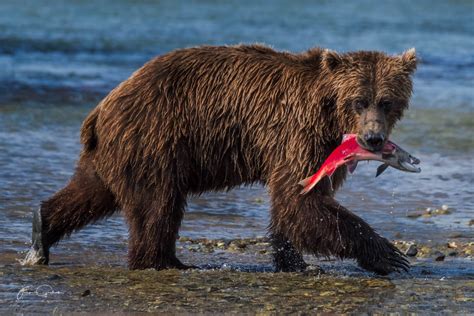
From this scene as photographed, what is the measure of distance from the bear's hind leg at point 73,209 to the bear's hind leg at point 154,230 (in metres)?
0.29

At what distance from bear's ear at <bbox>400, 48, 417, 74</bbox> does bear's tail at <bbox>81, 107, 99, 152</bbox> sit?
2087 mm

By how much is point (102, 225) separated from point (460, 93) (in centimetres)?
987

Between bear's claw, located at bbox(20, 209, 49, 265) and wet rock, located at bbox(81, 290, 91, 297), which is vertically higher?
bear's claw, located at bbox(20, 209, 49, 265)

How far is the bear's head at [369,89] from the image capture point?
24.5 ft

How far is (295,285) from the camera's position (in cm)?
739

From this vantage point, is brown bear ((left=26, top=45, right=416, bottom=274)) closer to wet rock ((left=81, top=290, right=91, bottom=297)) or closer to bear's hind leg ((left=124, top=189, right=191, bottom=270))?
bear's hind leg ((left=124, top=189, right=191, bottom=270))

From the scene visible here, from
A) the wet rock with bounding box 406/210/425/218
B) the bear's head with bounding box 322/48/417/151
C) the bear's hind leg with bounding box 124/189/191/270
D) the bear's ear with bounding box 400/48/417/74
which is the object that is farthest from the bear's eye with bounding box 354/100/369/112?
the wet rock with bounding box 406/210/425/218

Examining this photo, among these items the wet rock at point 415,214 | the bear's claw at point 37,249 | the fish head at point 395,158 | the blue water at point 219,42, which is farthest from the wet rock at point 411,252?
the bear's claw at point 37,249

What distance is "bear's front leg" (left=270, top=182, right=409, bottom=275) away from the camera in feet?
24.9

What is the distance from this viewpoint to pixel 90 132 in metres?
8.09

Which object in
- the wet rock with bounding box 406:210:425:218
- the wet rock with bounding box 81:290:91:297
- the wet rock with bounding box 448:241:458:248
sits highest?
the wet rock with bounding box 406:210:425:218

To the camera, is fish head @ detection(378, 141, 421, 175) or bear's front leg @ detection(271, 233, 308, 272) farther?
bear's front leg @ detection(271, 233, 308, 272)

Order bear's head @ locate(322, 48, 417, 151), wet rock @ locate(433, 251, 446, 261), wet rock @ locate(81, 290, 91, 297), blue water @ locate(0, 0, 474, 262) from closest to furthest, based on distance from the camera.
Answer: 1. wet rock @ locate(81, 290, 91, 297)
2. bear's head @ locate(322, 48, 417, 151)
3. wet rock @ locate(433, 251, 446, 261)
4. blue water @ locate(0, 0, 474, 262)

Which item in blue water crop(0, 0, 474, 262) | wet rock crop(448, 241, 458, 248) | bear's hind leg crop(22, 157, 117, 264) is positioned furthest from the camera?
blue water crop(0, 0, 474, 262)
